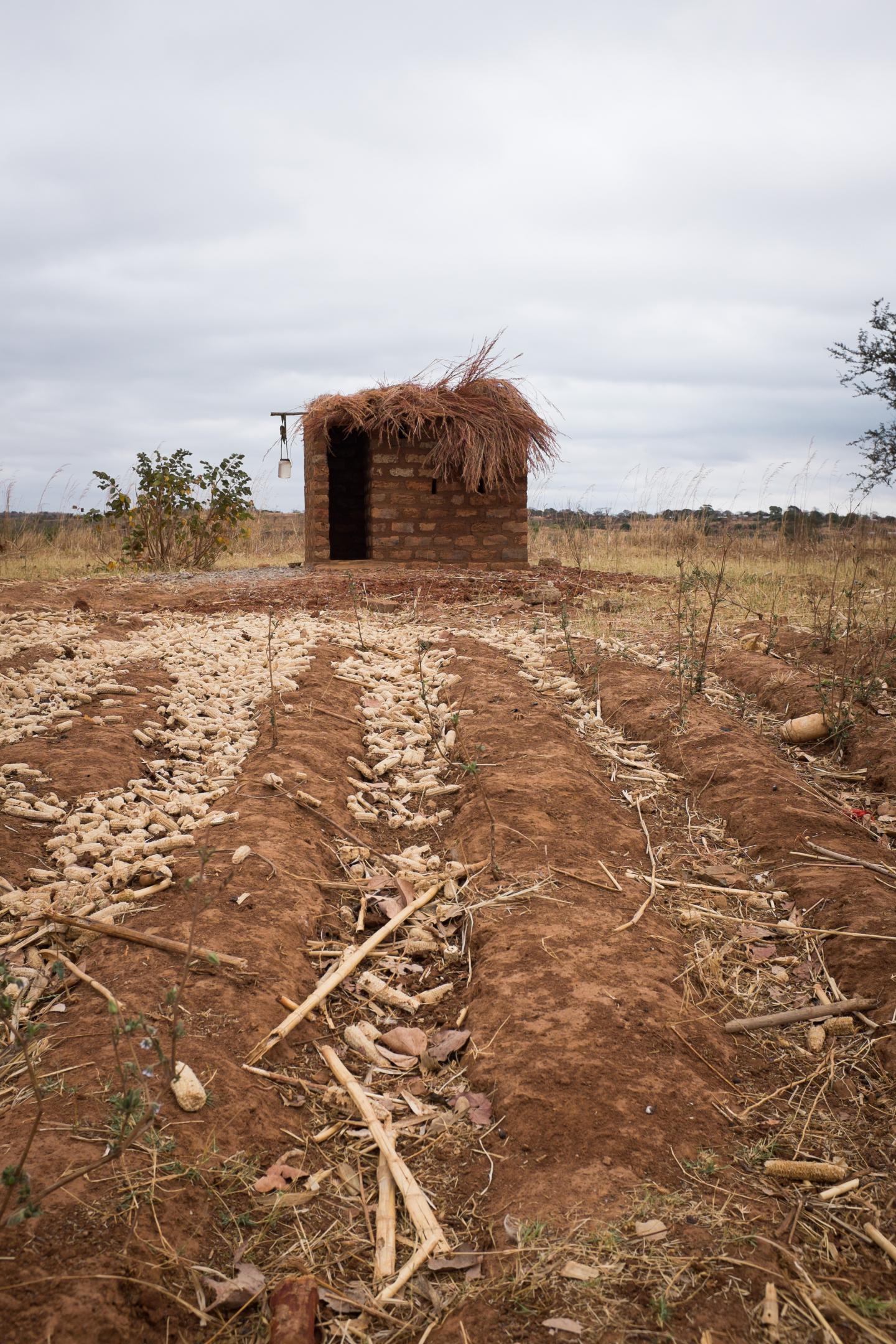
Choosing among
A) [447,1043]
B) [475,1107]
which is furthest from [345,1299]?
[447,1043]

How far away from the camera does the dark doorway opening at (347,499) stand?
13.4 m

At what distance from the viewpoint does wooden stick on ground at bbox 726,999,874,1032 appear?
245 cm

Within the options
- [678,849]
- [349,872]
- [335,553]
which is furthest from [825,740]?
[335,553]

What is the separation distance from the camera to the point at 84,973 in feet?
7.86

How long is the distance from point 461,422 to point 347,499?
3.80 metres

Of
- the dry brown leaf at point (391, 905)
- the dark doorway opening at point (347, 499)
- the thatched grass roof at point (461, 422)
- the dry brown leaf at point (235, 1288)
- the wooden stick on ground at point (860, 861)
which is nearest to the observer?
the dry brown leaf at point (235, 1288)

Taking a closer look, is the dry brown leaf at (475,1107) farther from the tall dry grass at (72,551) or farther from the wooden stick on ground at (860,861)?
the tall dry grass at (72,551)

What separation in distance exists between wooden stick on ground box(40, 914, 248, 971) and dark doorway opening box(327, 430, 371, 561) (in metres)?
11.1

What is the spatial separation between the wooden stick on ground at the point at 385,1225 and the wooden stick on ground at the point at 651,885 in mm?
1025

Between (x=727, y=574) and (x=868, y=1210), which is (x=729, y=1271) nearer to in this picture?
(x=868, y=1210)

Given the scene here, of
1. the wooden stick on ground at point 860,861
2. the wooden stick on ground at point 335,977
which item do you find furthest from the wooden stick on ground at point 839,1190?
the wooden stick on ground at point 860,861

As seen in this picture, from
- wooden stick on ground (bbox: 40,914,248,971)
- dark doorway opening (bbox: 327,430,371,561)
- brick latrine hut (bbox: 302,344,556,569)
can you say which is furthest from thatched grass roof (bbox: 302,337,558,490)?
wooden stick on ground (bbox: 40,914,248,971)

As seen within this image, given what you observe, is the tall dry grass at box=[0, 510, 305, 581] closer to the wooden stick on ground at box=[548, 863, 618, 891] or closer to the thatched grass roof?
the thatched grass roof

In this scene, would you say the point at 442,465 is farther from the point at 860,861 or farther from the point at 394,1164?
the point at 394,1164
